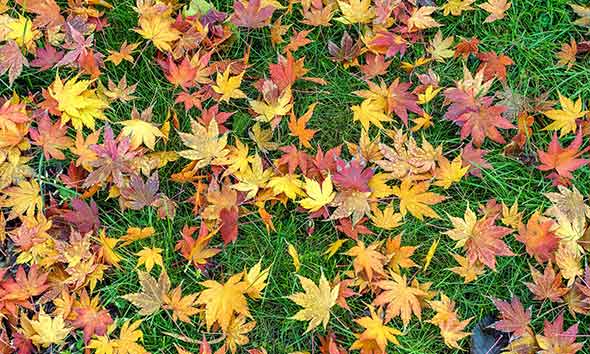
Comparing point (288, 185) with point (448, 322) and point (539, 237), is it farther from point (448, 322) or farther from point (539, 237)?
point (539, 237)

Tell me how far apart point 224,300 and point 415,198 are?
0.71m

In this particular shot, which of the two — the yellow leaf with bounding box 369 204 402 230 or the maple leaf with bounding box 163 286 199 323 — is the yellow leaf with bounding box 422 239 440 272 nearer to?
the yellow leaf with bounding box 369 204 402 230

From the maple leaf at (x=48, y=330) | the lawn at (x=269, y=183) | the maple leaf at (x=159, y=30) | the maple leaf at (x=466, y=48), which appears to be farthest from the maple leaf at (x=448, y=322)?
the maple leaf at (x=159, y=30)

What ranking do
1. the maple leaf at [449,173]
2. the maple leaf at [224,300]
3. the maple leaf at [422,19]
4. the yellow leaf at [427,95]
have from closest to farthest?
the maple leaf at [224,300]
the maple leaf at [449,173]
the yellow leaf at [427,95]
the maple leaf at [422,19]

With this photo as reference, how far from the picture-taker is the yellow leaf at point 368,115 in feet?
7.17

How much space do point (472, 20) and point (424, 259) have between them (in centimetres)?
99

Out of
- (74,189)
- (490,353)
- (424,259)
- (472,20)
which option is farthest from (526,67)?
(74,189)

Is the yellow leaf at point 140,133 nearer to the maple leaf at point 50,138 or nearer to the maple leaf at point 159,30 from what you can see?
the maple leaf at point 50,138

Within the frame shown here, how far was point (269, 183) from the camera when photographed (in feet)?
6.77

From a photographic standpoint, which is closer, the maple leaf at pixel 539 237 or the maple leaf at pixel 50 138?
the maple leaf at pixel 539 237

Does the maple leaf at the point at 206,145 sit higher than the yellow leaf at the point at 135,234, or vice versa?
the maple leaf at the point at 206,145

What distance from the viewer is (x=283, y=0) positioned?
245 cm

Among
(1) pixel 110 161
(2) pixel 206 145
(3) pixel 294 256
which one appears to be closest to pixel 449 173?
(3) pixel 294 256

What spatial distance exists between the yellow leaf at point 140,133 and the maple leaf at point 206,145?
0.11m
